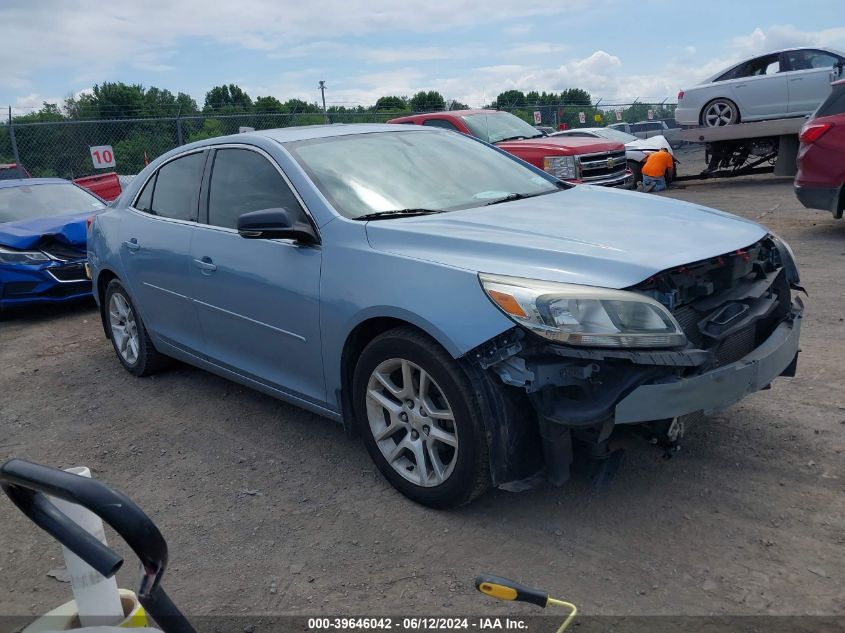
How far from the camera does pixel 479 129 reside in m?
12.0

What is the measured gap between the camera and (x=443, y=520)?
11.0ft

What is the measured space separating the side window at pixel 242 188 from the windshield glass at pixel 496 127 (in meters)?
7.67

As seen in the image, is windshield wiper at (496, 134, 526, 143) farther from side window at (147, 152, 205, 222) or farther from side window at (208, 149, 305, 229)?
side window at (208, 149, 305, 229)

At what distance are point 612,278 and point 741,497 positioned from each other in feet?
3.90

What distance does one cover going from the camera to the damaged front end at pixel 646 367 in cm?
286

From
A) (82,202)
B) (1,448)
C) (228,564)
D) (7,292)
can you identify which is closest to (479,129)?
(82,202)

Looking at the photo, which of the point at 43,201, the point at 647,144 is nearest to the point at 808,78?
the point at 647,144

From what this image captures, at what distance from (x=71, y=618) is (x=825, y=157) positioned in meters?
8.87

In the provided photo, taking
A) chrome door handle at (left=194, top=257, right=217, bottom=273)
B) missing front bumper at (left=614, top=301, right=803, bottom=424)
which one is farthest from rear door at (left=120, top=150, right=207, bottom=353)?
missing front bumper at (left=614, top=301, right=803, bottom=424)

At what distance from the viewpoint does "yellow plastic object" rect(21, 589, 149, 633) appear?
59.1 inches

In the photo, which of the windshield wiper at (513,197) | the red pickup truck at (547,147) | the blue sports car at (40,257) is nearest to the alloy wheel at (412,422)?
the windshield wiper at (513,197)

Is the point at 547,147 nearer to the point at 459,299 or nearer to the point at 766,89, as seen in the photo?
the point at 766,89

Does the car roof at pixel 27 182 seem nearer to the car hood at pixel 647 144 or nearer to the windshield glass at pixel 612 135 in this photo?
the windshield glass at pixel 612 135

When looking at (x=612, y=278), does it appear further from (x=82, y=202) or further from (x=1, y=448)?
(x=82, y=202)
